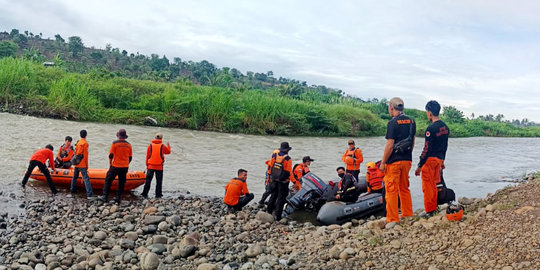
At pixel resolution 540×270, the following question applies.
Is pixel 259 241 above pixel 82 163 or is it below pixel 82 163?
below

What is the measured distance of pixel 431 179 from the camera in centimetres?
698

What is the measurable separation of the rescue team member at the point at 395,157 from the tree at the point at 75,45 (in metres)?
63.1

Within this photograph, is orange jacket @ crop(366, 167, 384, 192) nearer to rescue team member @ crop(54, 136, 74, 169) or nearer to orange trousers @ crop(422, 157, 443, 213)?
orange trousers @ crop(422, 157, 443, 213)

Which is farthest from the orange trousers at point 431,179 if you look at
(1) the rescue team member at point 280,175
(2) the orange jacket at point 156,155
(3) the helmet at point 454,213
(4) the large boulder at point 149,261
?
(2) the orange jacket at point 156,155

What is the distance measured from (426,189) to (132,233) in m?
4.62

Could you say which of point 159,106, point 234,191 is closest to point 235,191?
point 234,191

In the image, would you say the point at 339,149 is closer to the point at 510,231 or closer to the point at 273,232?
the point at 273,232

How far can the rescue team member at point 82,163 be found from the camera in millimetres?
9625

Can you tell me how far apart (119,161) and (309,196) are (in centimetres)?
399

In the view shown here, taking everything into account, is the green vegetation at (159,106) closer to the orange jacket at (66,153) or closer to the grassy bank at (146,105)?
the grassy bank at (146,105)

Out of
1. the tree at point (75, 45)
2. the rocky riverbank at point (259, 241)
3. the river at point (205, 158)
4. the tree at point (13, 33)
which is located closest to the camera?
the rocky riverbank at point (259, 241)

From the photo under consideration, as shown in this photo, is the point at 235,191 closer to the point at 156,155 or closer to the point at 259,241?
the point at 259,241

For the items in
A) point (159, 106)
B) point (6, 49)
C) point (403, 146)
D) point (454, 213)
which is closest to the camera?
point (454, 213)

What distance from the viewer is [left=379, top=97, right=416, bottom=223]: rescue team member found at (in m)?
6.45
